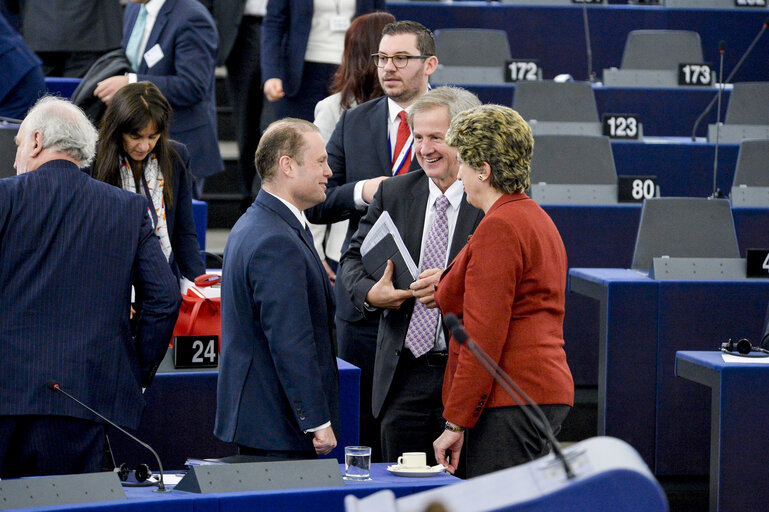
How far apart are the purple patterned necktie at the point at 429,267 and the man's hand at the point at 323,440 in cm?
35

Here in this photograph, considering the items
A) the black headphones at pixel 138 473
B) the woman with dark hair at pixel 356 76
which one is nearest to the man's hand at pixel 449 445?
the black headphones at pixel 138 473

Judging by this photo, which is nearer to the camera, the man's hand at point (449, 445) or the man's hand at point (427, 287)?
the man's hand at point (449, 445)

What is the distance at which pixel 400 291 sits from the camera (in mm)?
2842

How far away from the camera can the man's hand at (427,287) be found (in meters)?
2.75

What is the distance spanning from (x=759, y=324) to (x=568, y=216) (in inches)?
33.4

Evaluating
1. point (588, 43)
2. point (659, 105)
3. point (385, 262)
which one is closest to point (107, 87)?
point (385, 262)

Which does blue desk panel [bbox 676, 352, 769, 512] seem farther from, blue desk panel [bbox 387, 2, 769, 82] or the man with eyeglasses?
blue desk panel [bbox 387, 2, 769, 82]

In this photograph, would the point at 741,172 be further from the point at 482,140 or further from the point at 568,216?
the point at 482,140

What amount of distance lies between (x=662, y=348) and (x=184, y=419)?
63.8 inches

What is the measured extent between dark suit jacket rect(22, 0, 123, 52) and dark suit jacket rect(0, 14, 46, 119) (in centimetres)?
118

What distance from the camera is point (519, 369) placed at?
2.43 metres

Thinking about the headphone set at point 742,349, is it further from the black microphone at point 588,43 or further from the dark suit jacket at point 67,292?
the black microphone at point 588,43

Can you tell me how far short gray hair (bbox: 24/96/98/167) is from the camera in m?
2.57

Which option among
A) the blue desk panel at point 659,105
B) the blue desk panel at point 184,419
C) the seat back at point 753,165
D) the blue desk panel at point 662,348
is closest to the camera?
the blue desk panel at point 184,419
